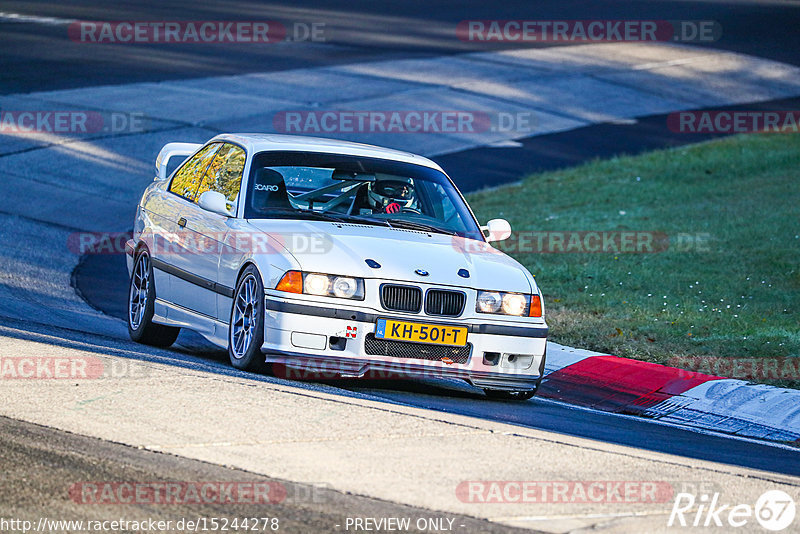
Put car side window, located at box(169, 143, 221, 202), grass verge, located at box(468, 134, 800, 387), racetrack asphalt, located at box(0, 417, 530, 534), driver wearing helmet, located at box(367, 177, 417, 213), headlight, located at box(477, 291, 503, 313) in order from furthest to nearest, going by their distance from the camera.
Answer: grass verge, located at box(468, 134, 800, 387) < car side window, located at box(169, 143, 221, 202) < driver wearing helmet, located at box(367, 177, 417, 213) < headlight, located at box(477, 291, 503, 313) < racetrack asphalt, located at box(0, 417, 530, 534)

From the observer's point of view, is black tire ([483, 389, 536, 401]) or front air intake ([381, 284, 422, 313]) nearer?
front air intake ([381, 284, 422, 313])

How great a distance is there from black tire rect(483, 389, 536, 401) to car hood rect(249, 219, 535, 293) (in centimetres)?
71

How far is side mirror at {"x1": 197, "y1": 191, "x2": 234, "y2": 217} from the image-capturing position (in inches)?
340

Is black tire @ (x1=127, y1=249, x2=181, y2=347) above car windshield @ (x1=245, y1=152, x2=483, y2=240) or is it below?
below

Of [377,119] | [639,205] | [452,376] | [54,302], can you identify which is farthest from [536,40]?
[452,376]

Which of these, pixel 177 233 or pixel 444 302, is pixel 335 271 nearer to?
pixel 444 302

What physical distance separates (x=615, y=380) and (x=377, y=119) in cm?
1473

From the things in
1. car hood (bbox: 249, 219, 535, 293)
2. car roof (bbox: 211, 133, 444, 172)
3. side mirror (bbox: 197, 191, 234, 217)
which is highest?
car roof (bbox: 211, 133, 444, 172)

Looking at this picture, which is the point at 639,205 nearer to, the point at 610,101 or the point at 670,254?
the point at 670,254

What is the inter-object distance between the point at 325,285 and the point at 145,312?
2319 mm

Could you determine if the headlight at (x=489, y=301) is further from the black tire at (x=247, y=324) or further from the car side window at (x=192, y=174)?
the car side window at (x=192, y=174)

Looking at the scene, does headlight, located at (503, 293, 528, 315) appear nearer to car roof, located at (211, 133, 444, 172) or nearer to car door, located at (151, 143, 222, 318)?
car roof, located at (211, 133, 444, 172)

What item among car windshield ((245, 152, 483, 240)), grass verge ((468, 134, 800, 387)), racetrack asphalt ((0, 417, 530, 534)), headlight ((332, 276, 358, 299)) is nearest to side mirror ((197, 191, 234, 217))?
car windshield ((245, 152, 483, 240))

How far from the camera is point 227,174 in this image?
30.2 ft
